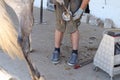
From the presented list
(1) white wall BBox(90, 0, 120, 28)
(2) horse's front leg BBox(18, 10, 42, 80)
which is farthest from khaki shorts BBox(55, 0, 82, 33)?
(1) white wall BBox(90, 0, 120, 28)

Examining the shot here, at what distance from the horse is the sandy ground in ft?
2.62

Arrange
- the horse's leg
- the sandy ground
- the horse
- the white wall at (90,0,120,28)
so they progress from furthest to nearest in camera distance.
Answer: the white wall at (90,0,120,28), the sandy ground, the horse's leg, the horse

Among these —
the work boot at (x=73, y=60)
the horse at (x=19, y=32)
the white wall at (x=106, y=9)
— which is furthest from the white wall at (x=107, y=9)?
the horse at (x=19, y=32)

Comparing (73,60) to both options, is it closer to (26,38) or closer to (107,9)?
(26,38)

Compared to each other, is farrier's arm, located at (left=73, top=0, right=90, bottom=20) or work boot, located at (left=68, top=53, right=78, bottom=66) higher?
farrier's arm, located at (left=73, top=0, right=90, bottom=20)

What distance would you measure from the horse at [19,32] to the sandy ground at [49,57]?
800 millimetres

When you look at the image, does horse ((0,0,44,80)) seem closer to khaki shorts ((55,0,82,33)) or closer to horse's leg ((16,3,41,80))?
horse's leg ((16,3,41,80))

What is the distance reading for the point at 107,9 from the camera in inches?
203

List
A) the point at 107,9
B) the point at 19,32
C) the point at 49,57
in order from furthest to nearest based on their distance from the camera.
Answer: the point at 107,9, the point at 49,57, the point at 19,32

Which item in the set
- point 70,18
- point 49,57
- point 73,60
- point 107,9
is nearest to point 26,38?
point 70,18

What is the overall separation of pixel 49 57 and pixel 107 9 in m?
1.89

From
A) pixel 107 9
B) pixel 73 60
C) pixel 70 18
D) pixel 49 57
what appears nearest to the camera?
pixel 70 18

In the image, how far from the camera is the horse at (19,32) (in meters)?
1.98

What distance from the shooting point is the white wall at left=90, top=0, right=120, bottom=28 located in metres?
4.98
